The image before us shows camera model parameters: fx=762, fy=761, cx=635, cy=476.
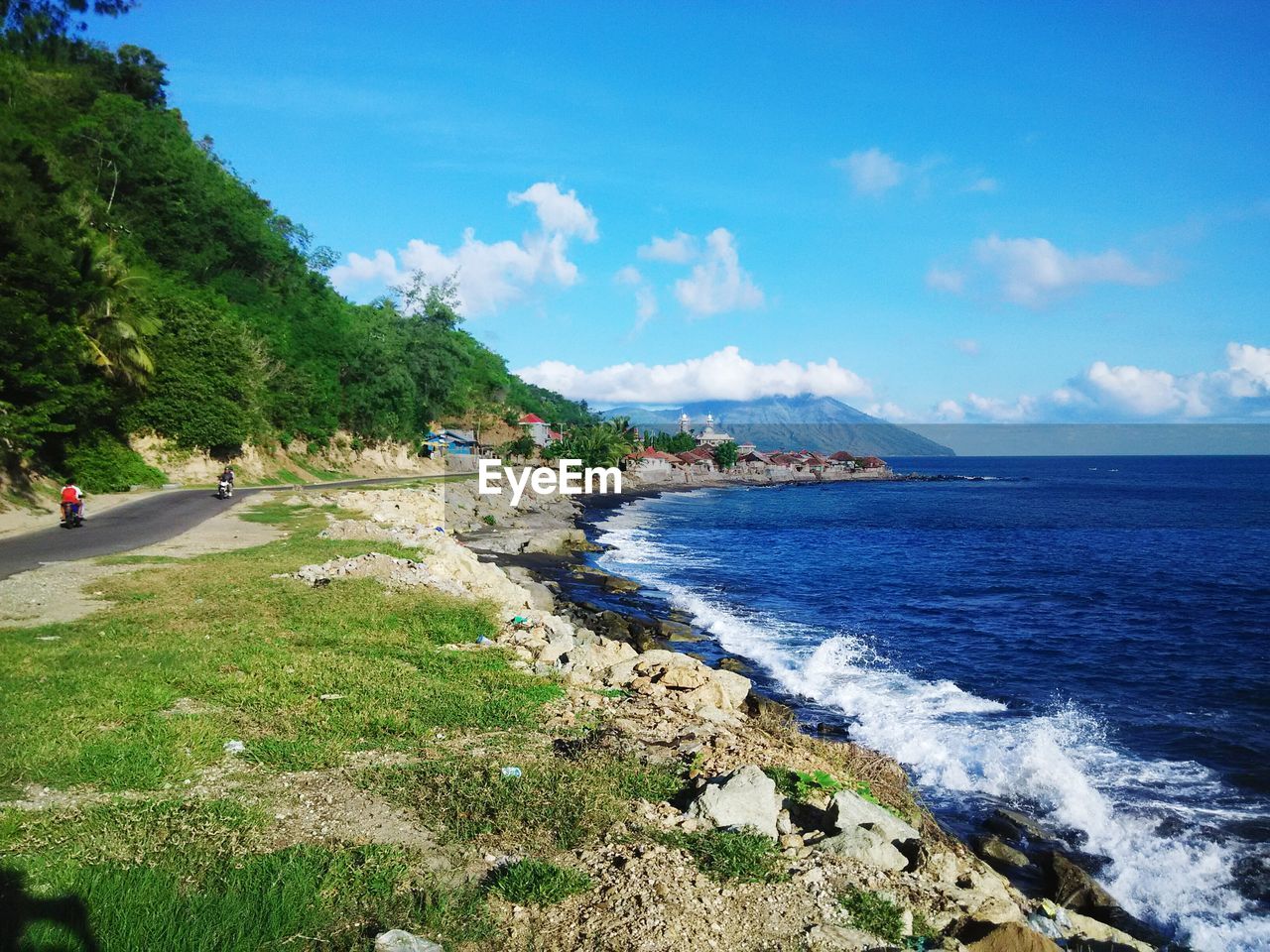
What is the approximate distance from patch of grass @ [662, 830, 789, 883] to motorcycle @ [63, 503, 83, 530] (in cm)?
2455

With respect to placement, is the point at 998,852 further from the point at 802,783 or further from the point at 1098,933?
the point at 802,783

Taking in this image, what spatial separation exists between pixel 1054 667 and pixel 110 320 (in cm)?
3912

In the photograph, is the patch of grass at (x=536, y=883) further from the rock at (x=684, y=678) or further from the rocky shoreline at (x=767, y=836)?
the rock at (x=684, y=678)

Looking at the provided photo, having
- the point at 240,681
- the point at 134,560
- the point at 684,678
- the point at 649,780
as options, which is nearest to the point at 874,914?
the point at 649,780

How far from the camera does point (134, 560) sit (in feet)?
64.3

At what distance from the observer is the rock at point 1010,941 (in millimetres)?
6395

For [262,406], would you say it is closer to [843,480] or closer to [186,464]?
[186,464]

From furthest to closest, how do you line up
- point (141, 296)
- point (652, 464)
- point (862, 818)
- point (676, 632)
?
point (652, 464), point (141, 296), point (676, 632), point (862, 818)

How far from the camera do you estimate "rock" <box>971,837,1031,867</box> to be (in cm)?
1130

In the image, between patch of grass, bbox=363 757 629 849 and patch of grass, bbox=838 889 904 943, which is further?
patch of grass, bbox=363 757 629 849

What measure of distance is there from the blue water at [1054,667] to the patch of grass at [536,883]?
28.5 feet

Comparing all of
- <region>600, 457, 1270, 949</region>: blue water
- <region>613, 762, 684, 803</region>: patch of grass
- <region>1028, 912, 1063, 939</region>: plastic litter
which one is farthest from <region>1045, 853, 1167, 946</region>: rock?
<region>613, 762, 684, 803</region>: patch of grass

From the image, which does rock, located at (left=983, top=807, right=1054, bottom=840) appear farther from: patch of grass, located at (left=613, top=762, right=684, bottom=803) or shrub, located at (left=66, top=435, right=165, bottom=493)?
shrub, located at (left=66, top=435, right=165, bottom=493)

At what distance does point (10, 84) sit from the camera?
111 ft
